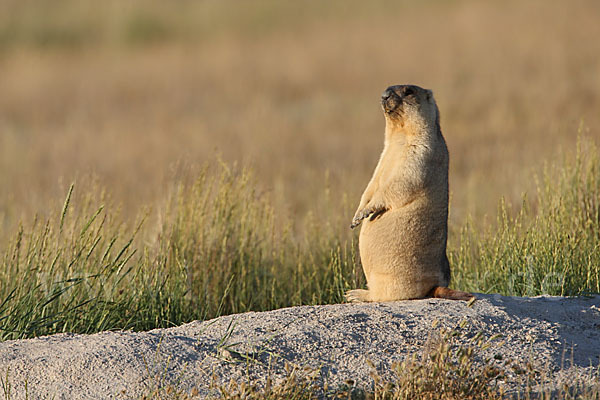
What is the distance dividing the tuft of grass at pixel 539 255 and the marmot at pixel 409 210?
133 centimetres

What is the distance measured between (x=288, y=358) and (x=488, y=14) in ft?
67.0

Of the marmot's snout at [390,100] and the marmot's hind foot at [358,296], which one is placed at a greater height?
the marmot's snout at [390,100]

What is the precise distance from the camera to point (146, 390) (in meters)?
4.13

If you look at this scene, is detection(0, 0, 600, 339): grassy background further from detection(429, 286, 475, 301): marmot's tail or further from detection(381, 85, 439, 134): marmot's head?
detection(381, 85, 439, 134): marmot's head

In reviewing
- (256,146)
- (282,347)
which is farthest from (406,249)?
(256,146)

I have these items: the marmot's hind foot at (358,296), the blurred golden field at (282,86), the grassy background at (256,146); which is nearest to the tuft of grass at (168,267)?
the grassy background at (256,146)

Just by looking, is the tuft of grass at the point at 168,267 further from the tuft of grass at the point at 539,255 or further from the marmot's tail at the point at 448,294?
the marmot's tail at the point at 448,294

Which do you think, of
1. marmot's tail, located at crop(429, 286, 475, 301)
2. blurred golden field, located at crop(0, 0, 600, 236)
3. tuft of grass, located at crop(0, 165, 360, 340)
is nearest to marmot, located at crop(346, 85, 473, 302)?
marmot's tail, located at crop(429, 286, 475, 301)

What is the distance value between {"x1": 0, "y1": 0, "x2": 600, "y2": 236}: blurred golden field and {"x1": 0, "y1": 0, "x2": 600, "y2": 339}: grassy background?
71mm

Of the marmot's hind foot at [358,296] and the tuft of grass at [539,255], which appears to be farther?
the tuft of grass at [539,255]

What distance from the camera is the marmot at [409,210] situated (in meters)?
5.00

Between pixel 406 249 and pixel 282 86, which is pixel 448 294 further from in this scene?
pixel 282 86

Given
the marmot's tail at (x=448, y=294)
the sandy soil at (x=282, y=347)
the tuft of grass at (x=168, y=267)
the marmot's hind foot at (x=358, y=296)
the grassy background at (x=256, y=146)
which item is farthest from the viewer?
the grassy background at (x=256, y=146)

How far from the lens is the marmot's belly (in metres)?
5.01
